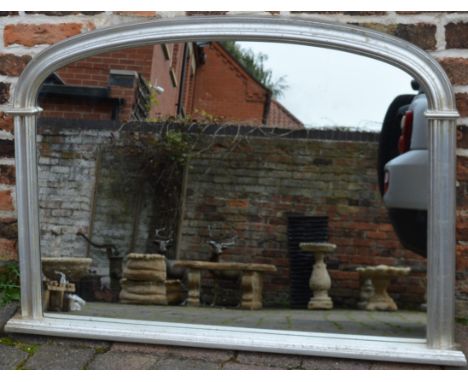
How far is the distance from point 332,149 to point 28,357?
140 cm

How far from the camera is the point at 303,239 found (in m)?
2.79

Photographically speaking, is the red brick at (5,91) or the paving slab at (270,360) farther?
the red brick at (5,91)

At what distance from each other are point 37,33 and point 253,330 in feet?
4.89

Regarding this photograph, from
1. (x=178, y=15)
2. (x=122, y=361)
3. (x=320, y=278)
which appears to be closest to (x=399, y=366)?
(x=320, y=278)

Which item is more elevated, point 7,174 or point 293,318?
point 7,174

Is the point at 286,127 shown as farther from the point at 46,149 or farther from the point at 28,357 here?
the point at 28,357

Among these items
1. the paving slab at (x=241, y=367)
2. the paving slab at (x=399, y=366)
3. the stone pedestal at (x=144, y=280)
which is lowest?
the paving slab at (x=241, y=367)

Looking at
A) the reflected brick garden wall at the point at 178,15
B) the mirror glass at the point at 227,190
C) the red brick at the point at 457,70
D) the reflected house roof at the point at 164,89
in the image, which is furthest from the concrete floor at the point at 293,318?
the red brick at the point at 457,70

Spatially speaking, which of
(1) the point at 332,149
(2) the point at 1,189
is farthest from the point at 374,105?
(2) the point at 1,189

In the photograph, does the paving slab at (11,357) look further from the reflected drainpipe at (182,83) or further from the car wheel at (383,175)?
the car wheel at (383,175)

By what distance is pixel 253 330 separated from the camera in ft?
9.15

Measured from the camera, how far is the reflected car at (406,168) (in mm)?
2715

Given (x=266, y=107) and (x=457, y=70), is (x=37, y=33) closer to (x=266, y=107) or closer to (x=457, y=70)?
(x=266, y=107)

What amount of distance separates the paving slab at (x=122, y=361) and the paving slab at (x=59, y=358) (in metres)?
0.04
